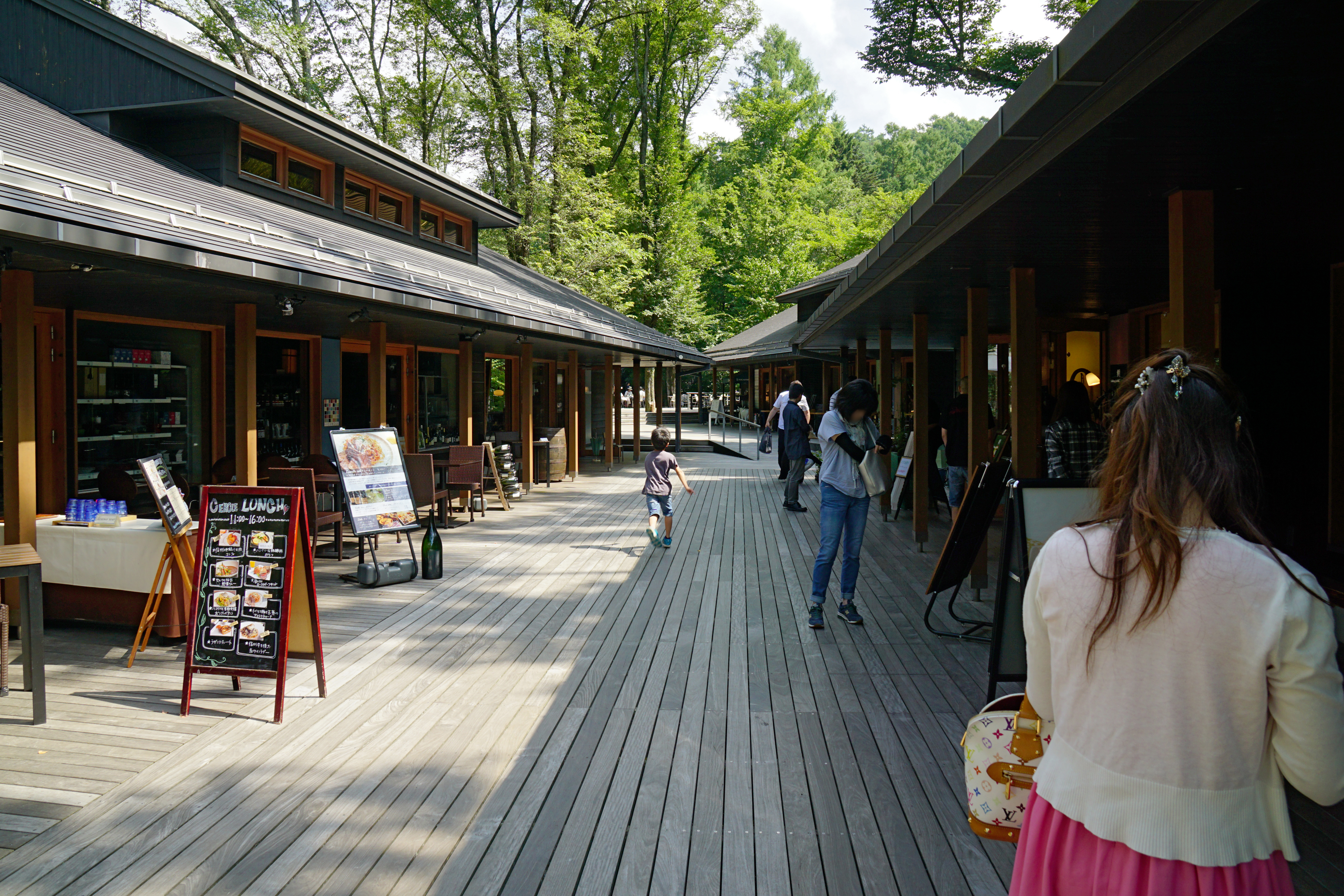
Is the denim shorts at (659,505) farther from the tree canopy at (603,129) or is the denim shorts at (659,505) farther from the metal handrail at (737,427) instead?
the tree canopy at (603,129)

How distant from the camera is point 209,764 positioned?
3727 millimetres

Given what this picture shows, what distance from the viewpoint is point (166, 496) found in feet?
17.1

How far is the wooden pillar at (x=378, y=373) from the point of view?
8.85 meters

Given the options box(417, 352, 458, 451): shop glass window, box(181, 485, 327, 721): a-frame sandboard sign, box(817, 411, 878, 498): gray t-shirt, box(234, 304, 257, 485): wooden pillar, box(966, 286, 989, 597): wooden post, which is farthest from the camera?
box(417, 352, 458, 451): shop glass window

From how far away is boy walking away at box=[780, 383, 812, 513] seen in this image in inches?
489

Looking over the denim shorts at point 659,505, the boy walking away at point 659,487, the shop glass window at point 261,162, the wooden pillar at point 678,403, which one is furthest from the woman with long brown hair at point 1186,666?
the wooden pillar at point 678,403

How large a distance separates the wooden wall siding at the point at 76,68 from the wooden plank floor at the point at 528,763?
6.02 m

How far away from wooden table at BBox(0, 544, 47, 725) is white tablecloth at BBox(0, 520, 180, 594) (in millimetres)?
1249

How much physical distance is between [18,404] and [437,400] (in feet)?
30.1

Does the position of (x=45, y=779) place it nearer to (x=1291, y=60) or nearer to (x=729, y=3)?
(x=1291, y=60)

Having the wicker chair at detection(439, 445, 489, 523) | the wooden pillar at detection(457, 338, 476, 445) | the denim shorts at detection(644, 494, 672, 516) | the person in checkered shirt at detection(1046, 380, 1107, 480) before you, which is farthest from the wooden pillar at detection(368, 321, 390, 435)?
the person in checkered shirt at detection(1046, 380, 1107, 480)

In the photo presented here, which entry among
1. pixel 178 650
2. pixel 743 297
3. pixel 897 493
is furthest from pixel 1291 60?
pixel 743 297

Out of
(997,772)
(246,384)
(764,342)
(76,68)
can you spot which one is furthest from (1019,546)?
(764,342)

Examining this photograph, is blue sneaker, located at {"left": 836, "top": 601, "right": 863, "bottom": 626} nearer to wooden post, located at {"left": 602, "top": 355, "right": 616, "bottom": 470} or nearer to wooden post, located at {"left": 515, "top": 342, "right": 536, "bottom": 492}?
wooden post, located at {"left": 515, "top": 342, "right": 536, "bottom": 492}
